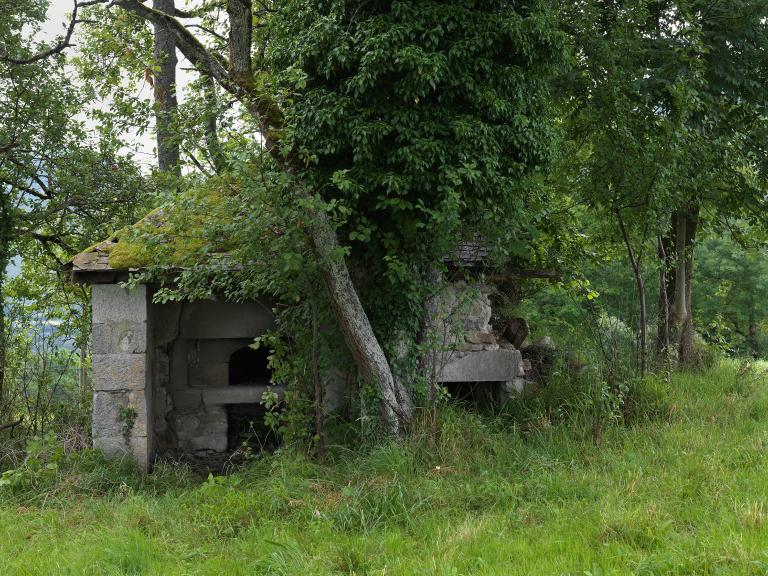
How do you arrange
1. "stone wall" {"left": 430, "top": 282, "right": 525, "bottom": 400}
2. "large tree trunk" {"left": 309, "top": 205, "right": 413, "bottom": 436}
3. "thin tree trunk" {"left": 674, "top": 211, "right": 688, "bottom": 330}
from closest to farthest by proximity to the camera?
"large tree trunk" {"left": 309, "top": 205, "right": 413, "bottom": 436} → "stone wall" {"left": 430, "top": 282, "right": 525, "bottom": 400} → "thin tree trunk" {"left": 674, "top": 211, "right": 688, "bottom": 330}

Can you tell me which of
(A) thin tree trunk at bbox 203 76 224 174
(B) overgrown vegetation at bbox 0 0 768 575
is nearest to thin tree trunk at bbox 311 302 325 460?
(B) overgrown vegetation at bbox 0 0 768 575

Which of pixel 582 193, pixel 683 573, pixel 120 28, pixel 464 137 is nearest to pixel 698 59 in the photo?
pixel 582 193

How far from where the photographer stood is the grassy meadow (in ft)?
13.0

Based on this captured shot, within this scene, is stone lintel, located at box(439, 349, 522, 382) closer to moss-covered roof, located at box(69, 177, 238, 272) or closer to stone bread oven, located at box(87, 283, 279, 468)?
stone bread oven, located at box(87, 283, 279, 468)

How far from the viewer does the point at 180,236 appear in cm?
596

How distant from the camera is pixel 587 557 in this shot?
3.83 metres

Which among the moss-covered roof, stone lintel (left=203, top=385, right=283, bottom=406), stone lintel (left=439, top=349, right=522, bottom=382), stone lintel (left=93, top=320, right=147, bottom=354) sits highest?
the moss-covered roof

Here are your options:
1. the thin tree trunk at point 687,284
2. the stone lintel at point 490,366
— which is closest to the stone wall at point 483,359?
the stone lintel at point 490,366

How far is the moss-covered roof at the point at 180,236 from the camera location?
5.70 metres

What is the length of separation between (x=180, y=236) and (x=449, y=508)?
3340mm

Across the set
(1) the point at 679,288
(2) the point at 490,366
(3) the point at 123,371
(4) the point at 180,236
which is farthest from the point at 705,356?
(3) the point at 123,371

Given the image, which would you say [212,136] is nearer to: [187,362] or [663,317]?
[187,362]

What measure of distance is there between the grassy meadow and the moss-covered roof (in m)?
2.03

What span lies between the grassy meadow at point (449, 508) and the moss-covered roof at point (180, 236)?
2.03 metres
